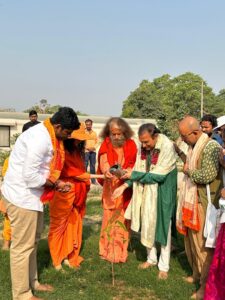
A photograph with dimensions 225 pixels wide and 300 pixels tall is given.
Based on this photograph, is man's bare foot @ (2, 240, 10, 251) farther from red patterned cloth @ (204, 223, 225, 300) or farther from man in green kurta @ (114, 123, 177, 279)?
red patterned cloth @ (204, 223, 225, 300)

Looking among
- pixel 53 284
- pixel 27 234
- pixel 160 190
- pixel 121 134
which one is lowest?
pixel 53 284

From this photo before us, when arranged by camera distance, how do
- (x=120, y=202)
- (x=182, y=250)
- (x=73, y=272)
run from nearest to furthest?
(x=73, y=272) < (x=120, y=202) < (x=182, y=250)

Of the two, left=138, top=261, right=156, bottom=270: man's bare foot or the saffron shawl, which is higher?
the saffron shawl

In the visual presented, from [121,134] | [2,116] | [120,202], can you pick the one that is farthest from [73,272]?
[2,116]

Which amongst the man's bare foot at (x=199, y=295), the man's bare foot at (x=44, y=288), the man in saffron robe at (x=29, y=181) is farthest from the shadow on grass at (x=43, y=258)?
the man's bare foot at (x=199, y=295)

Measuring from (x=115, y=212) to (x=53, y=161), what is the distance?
149cm

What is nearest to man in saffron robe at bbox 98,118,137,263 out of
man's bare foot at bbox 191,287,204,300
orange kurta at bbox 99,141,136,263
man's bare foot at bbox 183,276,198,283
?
orange kurta at bbox 99,141,136,263

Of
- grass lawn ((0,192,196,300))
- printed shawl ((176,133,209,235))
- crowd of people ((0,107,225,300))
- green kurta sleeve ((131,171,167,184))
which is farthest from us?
green kurta sleeve ((131,171,167,184))

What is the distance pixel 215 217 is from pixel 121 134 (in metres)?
1.67

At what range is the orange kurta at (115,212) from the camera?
A: 4.96m

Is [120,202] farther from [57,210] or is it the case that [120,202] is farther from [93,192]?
[93,192]

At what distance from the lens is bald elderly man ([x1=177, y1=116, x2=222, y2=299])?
150 inches

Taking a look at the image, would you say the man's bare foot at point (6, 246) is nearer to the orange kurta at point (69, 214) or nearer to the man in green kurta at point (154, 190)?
the orange kurta at point (69, 214)

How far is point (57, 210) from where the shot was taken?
15.7 feet
